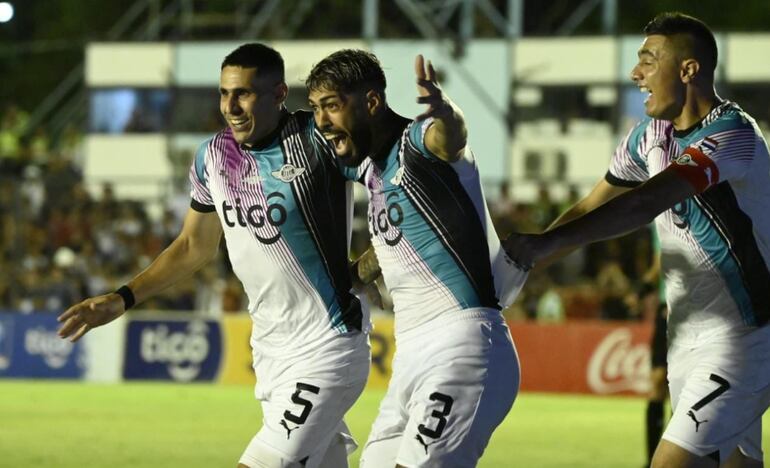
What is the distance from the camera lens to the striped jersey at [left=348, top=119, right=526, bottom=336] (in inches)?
250

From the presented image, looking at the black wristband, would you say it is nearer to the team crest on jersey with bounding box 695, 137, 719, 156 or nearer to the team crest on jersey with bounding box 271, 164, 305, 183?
the team crest on jersey with bounding box 271, 164, 305, 183

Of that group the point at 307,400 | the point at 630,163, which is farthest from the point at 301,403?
the point at 630,163

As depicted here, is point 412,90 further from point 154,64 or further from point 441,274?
point 441,274

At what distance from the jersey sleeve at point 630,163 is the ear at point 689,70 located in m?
0.57

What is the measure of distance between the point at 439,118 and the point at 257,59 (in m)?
1.87

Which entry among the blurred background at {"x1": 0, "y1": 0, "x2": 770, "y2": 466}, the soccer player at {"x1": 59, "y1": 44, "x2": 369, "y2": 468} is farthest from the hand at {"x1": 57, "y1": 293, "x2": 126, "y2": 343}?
the blurred background at {"x1": 0, "y1": 0, "x2": 770, "y2": 466}

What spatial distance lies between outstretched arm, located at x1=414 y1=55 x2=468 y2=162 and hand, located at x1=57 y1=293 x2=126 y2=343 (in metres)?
2.03

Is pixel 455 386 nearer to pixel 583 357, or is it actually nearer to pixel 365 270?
pixel 365 270

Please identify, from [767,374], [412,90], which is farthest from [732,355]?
[412,90]

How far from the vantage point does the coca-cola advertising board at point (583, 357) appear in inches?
849

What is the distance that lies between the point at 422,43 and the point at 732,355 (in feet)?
84.9

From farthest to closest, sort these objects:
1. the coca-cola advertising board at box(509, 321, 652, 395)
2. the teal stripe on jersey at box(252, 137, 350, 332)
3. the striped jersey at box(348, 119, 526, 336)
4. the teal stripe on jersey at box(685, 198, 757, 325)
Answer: the coca-cola advertising board at box(509, 321, 652, 395)
the teal stripe on jersey at box(252, 137, 350, 332)
the teal stripe on jersey at box(685, 198, 757, 325)
the striped jersey at box(348, 119, 526, 336)

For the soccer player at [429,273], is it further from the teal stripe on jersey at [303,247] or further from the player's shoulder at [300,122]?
the player's shoulder at [300,122]

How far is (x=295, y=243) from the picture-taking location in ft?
24.3
